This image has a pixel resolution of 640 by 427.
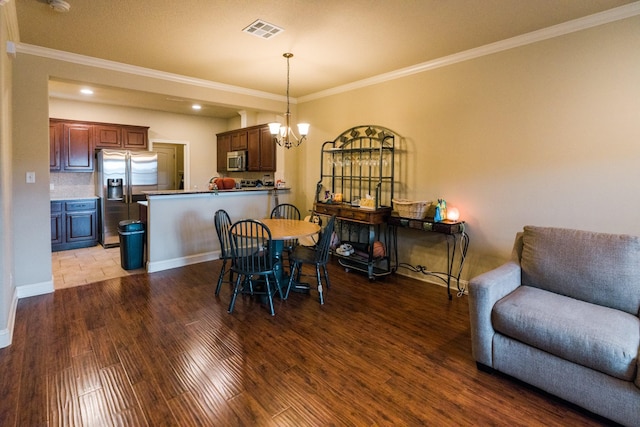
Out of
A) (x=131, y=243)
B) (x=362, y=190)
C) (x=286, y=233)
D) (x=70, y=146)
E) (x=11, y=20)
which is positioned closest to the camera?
(x=11, y=20)

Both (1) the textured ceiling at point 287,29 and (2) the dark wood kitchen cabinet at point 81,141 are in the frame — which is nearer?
(1) the textured ceiling at point 287,29

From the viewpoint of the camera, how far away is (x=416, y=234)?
4.33 metres

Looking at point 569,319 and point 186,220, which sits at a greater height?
point 186,220

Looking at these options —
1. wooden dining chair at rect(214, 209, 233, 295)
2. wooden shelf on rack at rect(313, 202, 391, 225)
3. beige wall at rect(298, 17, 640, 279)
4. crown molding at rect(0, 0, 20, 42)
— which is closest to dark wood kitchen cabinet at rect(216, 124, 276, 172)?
wooden shelf on rack at rect(313, 202, 391, 225)

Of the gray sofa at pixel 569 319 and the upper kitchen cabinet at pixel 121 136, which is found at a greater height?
the upper kitchen cabinet at pixel 121 136

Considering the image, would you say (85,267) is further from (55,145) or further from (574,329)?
(574,329)

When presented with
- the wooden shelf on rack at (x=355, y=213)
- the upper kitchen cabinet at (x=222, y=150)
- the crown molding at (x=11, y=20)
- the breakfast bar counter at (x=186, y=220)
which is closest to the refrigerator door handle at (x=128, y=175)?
the breakfast bar counter at (x=186, y=220)

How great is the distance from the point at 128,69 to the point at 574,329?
513 centimetres

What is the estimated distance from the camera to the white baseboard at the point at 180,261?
4496mm

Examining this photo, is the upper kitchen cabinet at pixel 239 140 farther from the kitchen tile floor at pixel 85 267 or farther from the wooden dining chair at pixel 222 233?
the wooden dining chair at pixel 222 233

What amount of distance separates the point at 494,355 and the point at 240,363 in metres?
1.78

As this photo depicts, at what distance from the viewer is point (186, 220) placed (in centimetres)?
481

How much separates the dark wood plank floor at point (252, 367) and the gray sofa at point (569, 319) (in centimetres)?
16

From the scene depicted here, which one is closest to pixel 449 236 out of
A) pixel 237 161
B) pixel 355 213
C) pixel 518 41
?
pixel 355 213
